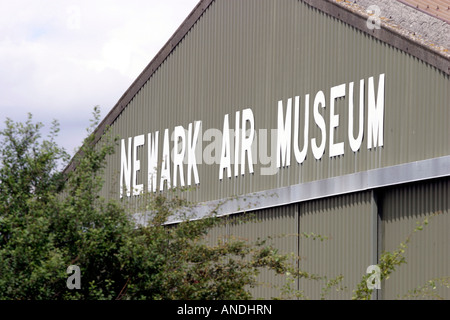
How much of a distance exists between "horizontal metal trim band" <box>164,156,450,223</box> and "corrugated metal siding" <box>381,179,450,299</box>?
0.77ft

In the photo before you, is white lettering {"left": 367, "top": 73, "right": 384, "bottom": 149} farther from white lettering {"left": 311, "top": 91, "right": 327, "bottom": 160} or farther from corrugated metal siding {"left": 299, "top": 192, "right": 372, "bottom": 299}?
white lettering {"left": 311, "top": 91, "right": 327, "bottom": 160}

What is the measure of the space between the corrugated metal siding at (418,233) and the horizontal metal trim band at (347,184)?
0.23 meters

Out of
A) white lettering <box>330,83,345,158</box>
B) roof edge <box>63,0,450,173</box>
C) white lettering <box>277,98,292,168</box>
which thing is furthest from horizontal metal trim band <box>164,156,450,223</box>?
roof edge <box>63,0,450,173</box>

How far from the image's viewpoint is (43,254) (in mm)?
13539

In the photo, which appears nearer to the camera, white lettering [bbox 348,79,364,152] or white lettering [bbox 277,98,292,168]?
white lettering [bbox 348,79,364,152]

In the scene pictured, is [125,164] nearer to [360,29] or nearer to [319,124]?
[319,124]

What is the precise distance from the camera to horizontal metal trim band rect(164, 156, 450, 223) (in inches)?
741

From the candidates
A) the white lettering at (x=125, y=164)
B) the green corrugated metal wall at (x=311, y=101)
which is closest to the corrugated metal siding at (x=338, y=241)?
the green corrugated metal wall at (x=311, y=101)

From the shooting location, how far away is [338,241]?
21.5m

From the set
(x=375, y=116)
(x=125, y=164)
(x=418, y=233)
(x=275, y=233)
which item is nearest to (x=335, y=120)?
(x=375, y=116)

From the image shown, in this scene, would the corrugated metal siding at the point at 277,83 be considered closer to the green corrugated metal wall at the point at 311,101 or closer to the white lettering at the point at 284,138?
the green corrugated metal wall at the point at 311,101

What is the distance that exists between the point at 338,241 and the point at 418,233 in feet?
8.77

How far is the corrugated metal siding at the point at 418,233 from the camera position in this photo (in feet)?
61.0
